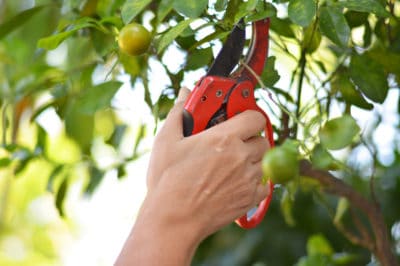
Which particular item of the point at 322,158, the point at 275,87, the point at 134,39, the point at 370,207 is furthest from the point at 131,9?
the point at 370,207

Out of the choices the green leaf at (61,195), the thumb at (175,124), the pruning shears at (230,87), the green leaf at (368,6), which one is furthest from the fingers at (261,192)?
the green leaf at (61,195)

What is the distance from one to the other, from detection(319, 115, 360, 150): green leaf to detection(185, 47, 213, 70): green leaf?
258mm

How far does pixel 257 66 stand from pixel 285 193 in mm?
322

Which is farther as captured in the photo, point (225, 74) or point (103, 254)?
point (103, 254)

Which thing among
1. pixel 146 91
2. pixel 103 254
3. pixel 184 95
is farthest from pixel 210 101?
pixel 103 254

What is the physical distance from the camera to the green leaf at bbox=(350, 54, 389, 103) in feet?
3.45

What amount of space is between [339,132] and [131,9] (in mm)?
270

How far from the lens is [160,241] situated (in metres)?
0.86

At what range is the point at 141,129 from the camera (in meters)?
1.24

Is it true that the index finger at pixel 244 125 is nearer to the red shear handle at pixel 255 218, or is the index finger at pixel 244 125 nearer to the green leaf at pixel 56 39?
the red shear handle at pixel 255 218

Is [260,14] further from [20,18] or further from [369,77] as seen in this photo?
[20,18]

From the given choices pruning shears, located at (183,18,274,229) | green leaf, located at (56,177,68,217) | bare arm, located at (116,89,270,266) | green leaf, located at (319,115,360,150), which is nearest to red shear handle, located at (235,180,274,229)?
pruning shears, located at (183,18,274,229)

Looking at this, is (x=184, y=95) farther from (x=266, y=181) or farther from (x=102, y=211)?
(x=102, y=211)

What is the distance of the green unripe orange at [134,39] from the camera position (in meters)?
0.94
